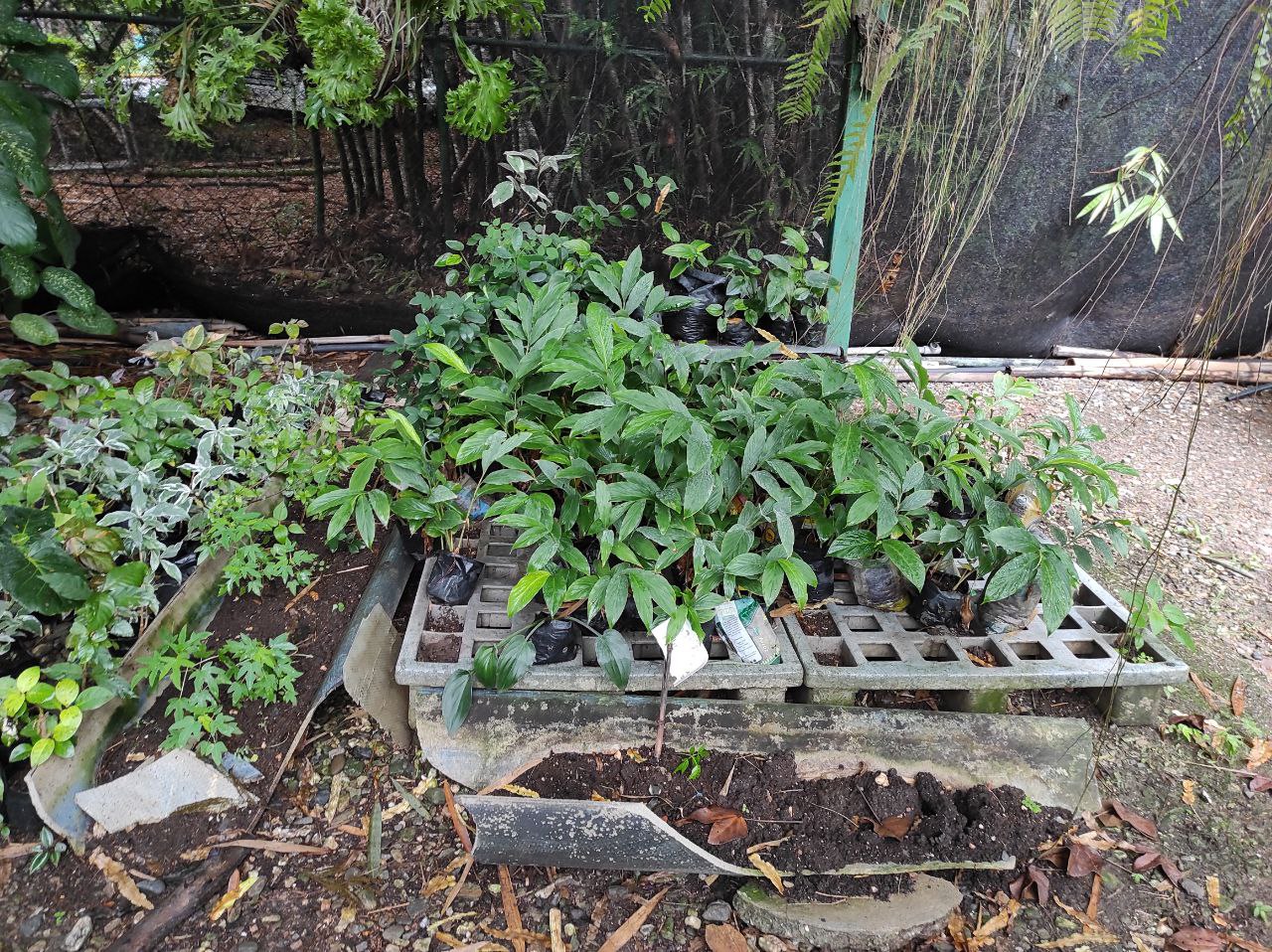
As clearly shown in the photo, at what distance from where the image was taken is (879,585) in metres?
2.07

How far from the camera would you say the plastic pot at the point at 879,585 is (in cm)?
206

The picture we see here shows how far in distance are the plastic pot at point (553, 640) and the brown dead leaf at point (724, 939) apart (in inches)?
26.6

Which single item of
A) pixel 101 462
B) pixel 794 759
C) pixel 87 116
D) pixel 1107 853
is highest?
pixel 87 116

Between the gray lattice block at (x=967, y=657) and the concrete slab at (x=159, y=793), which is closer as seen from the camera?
the concrete slab at (x=159, y=793)

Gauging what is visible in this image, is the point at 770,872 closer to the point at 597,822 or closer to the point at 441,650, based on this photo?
the point at 597,822

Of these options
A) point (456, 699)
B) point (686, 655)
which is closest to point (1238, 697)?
point (686, 655)

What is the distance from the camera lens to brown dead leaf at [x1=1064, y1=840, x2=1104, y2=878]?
169cm

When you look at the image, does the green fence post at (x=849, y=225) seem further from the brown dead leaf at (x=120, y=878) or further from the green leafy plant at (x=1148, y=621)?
the brown dead leaf at (x=120, y=878)

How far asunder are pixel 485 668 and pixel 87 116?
3.54 meters

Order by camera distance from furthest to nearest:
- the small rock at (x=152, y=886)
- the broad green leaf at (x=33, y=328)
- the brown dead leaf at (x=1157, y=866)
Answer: the broad green leaf at (x=33, y=328)
the brown dead leaf at (x=1157, y=866)
the small rock at (x=152, y=886)

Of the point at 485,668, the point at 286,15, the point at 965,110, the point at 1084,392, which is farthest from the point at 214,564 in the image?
the point at 1084,392

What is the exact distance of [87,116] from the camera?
3.49 metres

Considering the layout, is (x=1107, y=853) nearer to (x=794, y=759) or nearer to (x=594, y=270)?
(x=794, y=759)

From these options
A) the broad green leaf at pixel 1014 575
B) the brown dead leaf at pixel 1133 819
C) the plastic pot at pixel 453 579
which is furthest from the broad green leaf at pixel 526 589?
the brown dead leaf at pixel 1133 819
